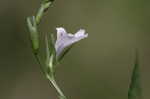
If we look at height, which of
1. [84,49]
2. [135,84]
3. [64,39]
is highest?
[64,39]

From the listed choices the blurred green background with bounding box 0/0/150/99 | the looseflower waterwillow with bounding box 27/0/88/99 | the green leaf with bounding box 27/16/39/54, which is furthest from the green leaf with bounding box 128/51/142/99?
the blurred green background with bounding box 0/0/150/99

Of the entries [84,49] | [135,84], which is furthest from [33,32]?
[84,49]

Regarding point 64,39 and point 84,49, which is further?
point 84,49

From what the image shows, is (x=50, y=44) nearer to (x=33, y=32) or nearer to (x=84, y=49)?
(x=33, y=32)

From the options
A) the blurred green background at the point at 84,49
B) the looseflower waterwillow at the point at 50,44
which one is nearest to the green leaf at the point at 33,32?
the looseflower waterwillow at the point at 50,44

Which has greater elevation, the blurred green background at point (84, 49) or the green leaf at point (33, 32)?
the green leaf at point (33, 32)

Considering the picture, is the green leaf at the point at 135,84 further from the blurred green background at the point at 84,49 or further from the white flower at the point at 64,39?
the blurred green background at the point at 84,49

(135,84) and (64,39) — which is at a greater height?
(64,39)

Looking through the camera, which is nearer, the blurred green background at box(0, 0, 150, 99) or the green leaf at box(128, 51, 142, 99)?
the green leaf at box(128, 51, 142, 99)

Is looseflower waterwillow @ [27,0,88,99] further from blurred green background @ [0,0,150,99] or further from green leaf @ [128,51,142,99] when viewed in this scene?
blurred green background @ [0,0,150,99]

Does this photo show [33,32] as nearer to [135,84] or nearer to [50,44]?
[50,44]
